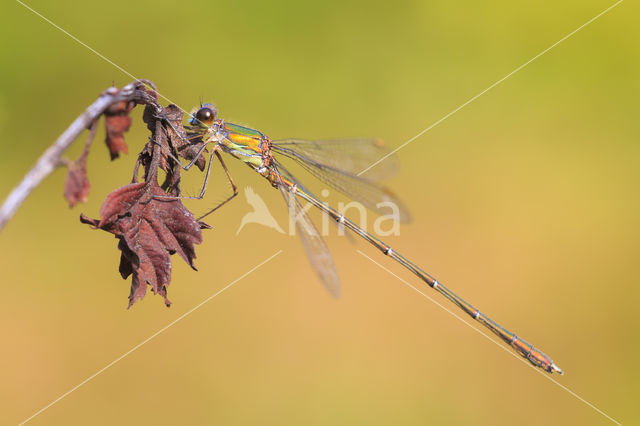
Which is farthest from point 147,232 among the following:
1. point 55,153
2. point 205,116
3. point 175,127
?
point 205,116

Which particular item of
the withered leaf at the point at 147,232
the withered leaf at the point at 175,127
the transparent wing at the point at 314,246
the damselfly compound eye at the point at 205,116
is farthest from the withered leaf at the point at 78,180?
the transparent wing at the point at 314,246

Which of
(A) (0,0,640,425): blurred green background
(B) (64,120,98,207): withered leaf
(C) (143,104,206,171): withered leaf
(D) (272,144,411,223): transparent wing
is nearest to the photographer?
(B) (64,120,98,207): withered leaf

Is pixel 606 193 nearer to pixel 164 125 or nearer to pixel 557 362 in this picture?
pixel 557 362

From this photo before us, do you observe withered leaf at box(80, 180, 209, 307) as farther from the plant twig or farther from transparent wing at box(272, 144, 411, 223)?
transparent wing at box(272, 144, 411, 223)

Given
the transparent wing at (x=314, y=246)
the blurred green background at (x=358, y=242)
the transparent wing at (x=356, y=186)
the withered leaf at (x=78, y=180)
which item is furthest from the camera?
the blurred green background at (x=358, y=242)

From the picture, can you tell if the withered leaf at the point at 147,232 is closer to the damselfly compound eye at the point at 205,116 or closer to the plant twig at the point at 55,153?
the plant twig at the point at 55,153

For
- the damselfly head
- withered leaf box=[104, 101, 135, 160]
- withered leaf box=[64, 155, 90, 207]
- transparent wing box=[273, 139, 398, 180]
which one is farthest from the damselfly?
withered leaf box=[64, 155, 90, 207]
